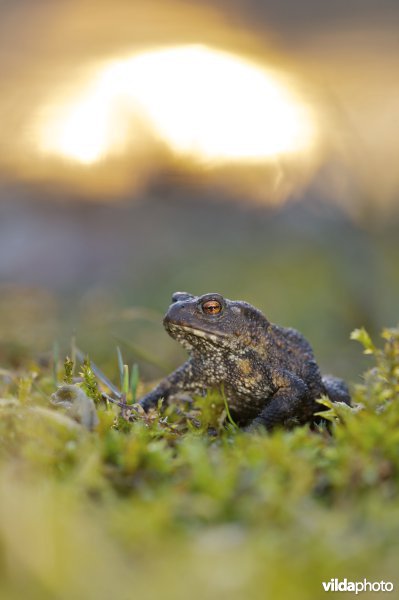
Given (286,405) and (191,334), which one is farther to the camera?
(191,334)

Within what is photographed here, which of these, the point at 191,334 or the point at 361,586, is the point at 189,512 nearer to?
the point at 361,586

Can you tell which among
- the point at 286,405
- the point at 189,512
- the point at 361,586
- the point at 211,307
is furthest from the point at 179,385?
the point at 361,586

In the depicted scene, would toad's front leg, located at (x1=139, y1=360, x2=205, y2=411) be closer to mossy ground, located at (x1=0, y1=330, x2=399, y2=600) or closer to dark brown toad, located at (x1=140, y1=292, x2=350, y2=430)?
dark brown toad, located at (x1=140, y1=292, x2=350, y2=430)

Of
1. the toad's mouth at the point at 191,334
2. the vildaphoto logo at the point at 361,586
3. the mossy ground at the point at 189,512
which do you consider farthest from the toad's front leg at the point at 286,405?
the vildaphoto logo at the point at 361,586

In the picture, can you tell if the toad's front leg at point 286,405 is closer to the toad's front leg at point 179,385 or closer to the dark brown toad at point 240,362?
the dark brown toad at point 240,362

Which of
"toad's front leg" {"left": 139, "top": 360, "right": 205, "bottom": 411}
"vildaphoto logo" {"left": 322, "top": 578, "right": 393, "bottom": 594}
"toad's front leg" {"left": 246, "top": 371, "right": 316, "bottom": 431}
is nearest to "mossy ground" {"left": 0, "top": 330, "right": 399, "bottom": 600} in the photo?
"vildaphoto logo" {"left": 322, "top": 578, "right": 393, "bottom": 594}

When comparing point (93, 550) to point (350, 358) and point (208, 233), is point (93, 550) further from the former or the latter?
point (208, 233)
